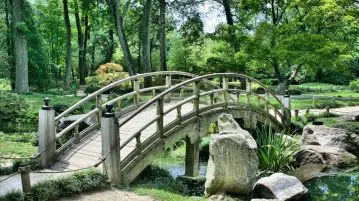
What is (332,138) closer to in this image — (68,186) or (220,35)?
(68,186)

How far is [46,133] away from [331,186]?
7.98 meters

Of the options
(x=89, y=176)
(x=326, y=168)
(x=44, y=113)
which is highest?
(x=44, y=113)

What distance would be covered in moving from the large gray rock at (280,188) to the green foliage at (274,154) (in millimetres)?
2846

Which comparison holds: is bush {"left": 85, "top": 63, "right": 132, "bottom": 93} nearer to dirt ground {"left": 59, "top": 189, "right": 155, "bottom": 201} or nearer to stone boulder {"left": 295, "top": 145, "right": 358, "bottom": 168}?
stone boulder {"left": 295, "top": 145, "right": 358, "bottom": 168}

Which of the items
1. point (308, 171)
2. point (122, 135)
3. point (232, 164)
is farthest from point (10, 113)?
point (308, 171)

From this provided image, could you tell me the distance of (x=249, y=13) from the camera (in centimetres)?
3319

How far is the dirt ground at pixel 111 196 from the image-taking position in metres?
8.20

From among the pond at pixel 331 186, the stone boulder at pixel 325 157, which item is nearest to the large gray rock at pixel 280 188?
→ the pond at pixel 331 186

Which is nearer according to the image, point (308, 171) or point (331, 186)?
point (331, 186)

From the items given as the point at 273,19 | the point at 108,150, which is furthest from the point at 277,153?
the point at 273,19

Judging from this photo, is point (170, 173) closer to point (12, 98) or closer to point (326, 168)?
point (326, 168)

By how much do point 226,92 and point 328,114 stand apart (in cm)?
1000

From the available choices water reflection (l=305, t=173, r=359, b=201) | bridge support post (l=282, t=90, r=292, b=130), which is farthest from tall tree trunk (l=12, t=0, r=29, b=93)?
water reflection (l=305, t=173, r=359, b=201)

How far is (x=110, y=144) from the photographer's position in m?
9.07
